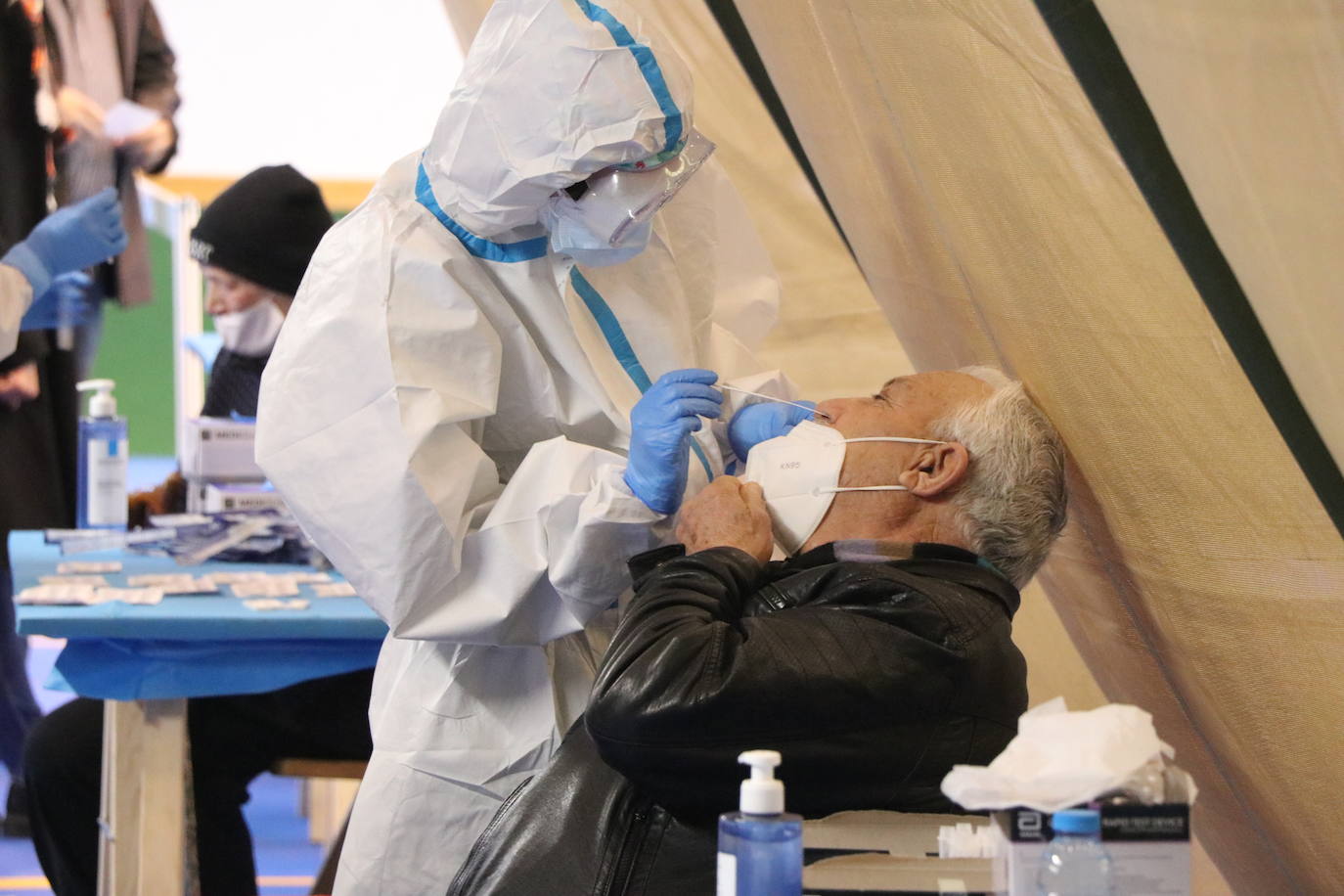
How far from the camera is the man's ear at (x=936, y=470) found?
1335 millimetres

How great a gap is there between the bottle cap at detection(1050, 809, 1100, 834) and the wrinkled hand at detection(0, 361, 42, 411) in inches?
144

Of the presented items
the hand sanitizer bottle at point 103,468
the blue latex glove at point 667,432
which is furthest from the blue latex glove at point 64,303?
the blue latex glove at point 667,432

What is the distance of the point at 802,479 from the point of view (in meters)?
1.39

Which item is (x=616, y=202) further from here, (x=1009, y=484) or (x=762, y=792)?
(x=762, y=792)

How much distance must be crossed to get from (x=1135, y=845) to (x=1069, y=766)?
0.20 ft

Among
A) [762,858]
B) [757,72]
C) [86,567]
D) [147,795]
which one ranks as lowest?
[147,795]

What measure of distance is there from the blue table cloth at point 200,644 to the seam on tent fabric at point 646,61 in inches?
42.3

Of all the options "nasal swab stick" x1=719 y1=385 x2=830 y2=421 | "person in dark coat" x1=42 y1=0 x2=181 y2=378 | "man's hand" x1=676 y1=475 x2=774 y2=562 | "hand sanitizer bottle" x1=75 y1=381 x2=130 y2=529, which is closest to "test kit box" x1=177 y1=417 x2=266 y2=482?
"hand sanitizer bottle" x1=75 y1=381 x2=130 y2=529

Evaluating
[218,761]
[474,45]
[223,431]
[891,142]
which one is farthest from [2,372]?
[891,142]

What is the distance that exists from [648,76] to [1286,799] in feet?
3.04

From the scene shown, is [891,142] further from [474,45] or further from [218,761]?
[218,761]

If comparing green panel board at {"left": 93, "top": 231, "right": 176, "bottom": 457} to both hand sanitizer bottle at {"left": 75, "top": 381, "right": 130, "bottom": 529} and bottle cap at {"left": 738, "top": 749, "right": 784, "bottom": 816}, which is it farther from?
bottle cap at {"left": 738, "top": 749, "right": 784, "bottom": 816}

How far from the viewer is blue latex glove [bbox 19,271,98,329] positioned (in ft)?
11.6

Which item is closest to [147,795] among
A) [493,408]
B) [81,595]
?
[81,595]
